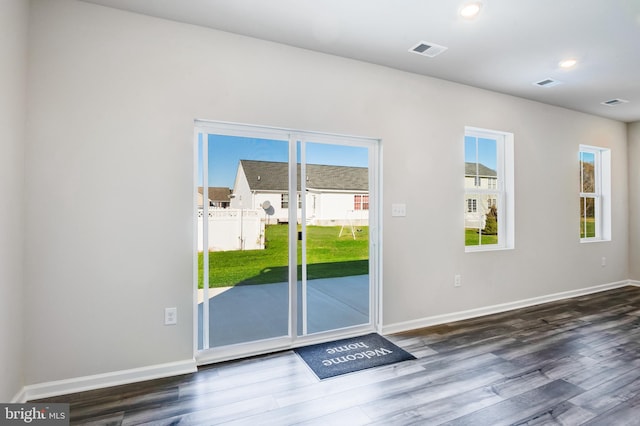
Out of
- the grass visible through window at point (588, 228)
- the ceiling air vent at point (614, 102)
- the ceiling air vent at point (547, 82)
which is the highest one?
the ceiling air vent at point (614, 102)

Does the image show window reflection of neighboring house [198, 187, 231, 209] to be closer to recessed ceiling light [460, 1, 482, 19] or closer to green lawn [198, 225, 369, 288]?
green lawn [198, 225, 369, 288]

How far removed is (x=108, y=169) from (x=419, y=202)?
2944 mm

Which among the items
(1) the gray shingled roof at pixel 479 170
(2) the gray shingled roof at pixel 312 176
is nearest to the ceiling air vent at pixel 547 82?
(1) the gray shingled roof at pixel 479 170

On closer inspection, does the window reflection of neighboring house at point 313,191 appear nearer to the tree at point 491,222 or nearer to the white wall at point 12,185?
the white wall at point 12,185

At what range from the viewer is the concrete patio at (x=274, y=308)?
9.17ft

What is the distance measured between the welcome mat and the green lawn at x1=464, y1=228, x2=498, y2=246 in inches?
Answer: 67.2

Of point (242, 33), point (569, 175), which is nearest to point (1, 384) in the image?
point (242, 33)

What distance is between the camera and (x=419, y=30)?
8.66 feet

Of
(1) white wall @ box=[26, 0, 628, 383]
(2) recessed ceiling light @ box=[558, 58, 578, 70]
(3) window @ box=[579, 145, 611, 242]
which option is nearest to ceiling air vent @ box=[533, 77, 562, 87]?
(2) recessed ceiling light @ box=[558, 58, 578, 70]

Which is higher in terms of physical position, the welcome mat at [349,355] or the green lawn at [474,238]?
the green lawn at [474,238]

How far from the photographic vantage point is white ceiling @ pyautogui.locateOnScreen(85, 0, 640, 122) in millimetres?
2316

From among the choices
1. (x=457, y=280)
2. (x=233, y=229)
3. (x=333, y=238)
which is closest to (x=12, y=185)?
(x=233, y=229)

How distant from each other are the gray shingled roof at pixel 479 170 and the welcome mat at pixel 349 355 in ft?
7.61

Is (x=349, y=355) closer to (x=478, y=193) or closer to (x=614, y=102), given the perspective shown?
(x=478, y=193)
